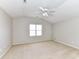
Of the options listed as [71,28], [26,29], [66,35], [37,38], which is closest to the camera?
[71,28]

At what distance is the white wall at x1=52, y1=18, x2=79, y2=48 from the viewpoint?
502 centimetres

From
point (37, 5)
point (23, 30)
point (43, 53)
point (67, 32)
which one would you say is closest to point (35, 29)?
point (23, 30)

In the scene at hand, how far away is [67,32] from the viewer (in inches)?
228

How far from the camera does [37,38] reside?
6973 millimetres

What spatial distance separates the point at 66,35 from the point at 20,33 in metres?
3.40

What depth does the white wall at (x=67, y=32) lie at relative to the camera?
502 cm

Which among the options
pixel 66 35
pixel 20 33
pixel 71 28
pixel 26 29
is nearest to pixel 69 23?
pixel 71 28

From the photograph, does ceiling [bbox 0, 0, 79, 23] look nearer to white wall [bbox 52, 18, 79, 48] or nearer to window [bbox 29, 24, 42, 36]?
white wall [bbox 52, 18, 79, 48]

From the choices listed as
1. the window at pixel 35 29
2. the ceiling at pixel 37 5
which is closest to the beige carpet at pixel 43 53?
the ceiling at pixel 37 5

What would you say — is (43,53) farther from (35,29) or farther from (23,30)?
(35,29)

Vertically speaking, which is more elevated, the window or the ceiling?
the ceiling

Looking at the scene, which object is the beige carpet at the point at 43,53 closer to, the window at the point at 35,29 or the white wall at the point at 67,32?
the white wall at the point at 67,32

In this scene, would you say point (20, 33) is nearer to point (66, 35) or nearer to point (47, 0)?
point (66, 35)

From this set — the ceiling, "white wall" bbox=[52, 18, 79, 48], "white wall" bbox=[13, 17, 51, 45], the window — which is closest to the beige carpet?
"white wall" bbox=[52, 18, 79, 48]
